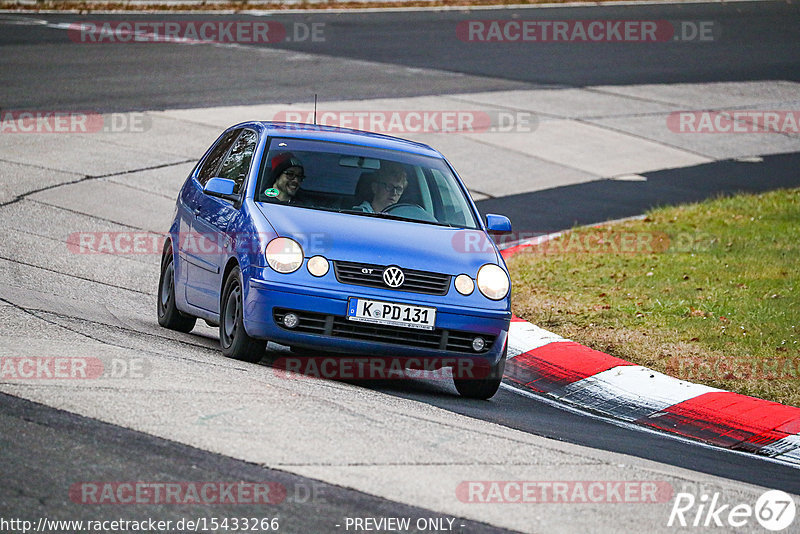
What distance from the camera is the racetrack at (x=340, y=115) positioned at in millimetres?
5496

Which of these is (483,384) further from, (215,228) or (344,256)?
(215,228)

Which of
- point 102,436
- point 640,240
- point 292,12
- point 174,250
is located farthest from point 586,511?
point 292,12

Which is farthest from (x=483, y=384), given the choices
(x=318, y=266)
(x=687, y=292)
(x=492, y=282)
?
(x=687, y=292)

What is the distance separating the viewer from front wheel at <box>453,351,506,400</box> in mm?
8156

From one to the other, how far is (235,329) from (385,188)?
147 cm

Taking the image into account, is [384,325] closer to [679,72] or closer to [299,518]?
[299,518]

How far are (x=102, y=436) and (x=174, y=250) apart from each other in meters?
4.10

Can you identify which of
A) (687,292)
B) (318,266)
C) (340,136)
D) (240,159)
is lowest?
(687,292)

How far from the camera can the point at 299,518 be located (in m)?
5.03

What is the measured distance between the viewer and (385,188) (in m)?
8.66

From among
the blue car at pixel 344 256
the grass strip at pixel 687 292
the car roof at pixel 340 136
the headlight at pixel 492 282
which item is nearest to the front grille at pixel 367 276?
the blue car at pixel 344 256

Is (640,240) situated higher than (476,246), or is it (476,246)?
(476,246)

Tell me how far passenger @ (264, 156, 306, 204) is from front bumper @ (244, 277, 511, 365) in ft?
3.14

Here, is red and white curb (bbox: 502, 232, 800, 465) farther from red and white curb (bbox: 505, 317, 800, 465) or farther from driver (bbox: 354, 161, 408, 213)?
driver (bbox: 354, 161, 408, 213)
